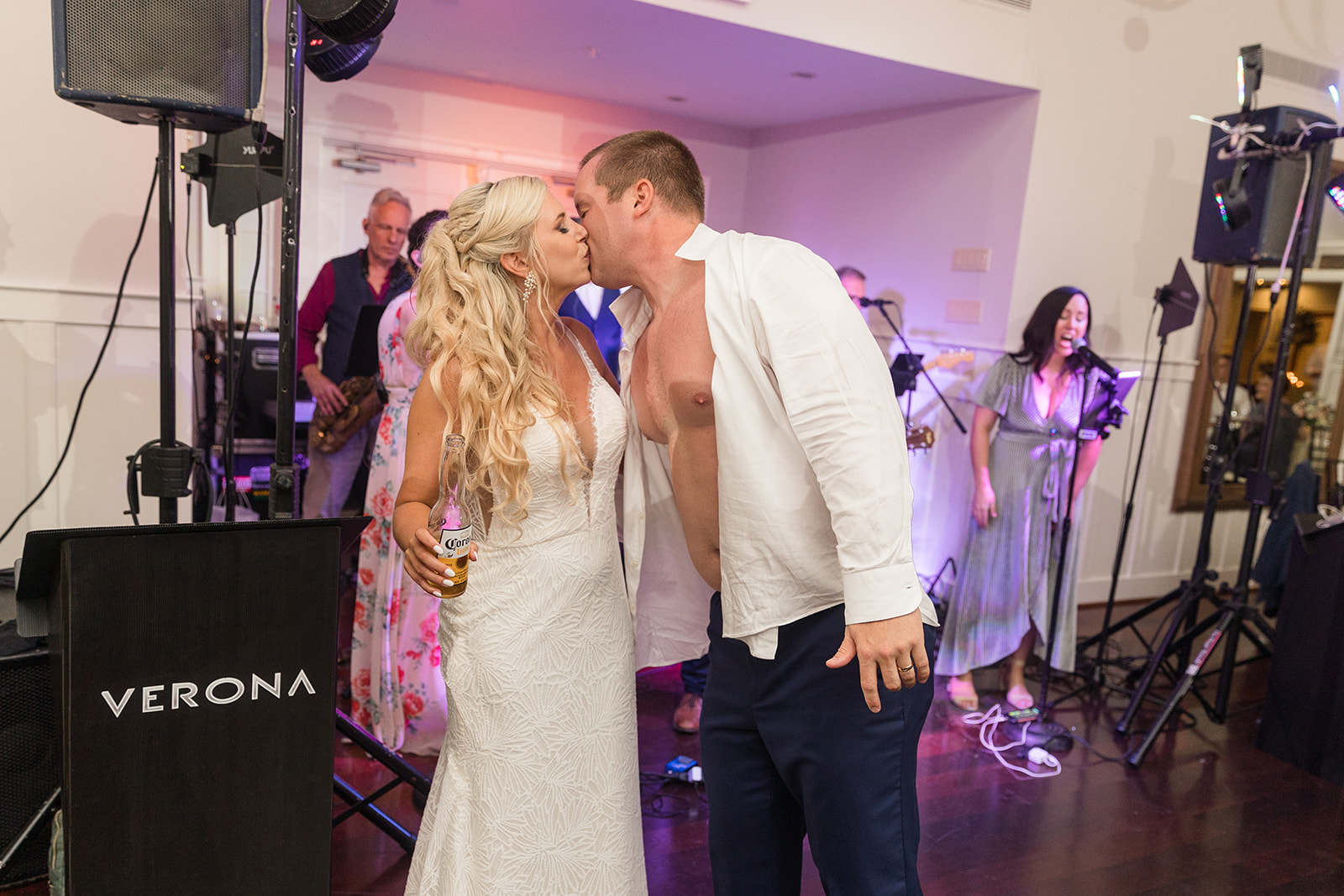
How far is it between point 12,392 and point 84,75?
5.04 feet

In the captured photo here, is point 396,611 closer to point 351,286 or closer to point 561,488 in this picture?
point 561,488

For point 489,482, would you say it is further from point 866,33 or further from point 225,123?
point 866,33

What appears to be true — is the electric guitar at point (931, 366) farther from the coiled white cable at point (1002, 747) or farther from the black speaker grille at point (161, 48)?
the black speaker grille at point (161, 48)

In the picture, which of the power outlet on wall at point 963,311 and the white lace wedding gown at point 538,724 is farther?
the power outlet on wall at point 963,311

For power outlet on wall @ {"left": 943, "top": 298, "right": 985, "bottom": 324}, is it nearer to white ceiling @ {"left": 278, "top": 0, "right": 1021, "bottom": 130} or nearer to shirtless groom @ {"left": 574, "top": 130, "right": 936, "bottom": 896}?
white ceiling @ {"left": 278, "top": 0, "right": 1021, "bottom": 130}

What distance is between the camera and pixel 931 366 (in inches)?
193

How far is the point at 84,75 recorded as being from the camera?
1.92 metres

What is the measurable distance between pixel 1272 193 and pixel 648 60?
303cm

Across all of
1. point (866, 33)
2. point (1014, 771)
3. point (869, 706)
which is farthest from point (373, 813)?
point (866, 33)

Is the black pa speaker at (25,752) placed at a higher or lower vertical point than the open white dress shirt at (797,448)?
lower

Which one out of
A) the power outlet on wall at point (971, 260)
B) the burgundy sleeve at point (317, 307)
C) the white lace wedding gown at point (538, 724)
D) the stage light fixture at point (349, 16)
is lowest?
the white lace wedding gown at point (538, 724)

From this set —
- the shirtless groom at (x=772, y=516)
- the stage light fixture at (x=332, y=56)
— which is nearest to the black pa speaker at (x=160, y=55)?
the stage light fixture at (x=332, y=56)

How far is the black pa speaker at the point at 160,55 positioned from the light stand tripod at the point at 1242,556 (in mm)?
3650

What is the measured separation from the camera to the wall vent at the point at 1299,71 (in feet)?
17.9
